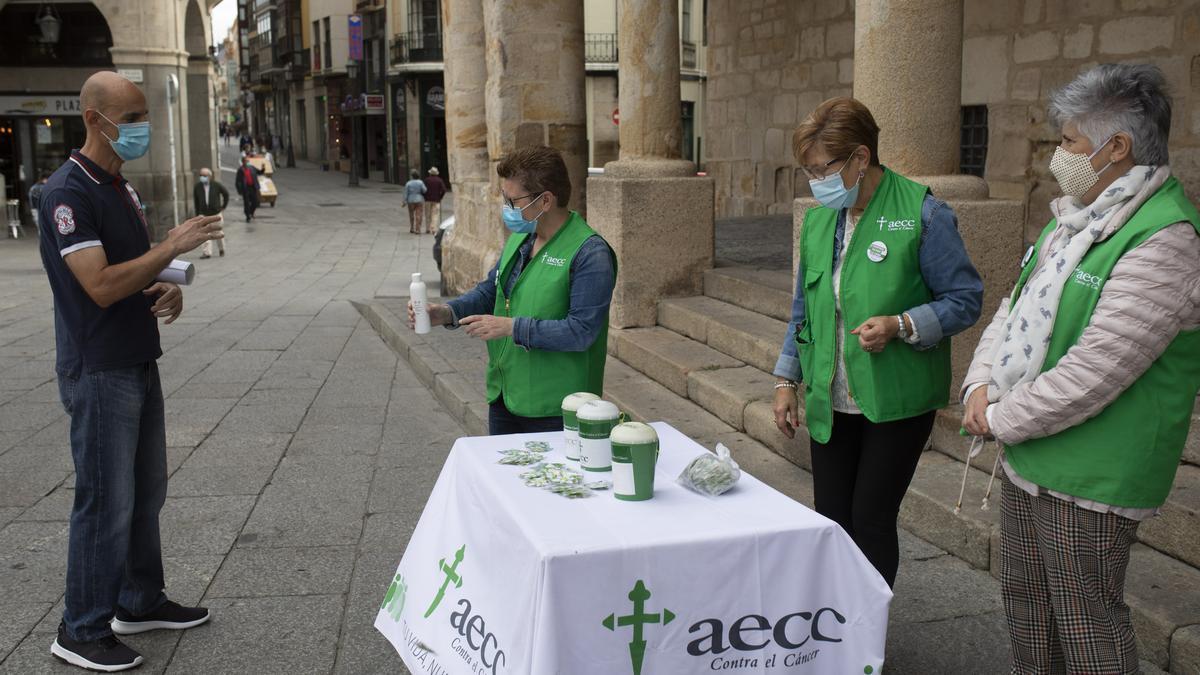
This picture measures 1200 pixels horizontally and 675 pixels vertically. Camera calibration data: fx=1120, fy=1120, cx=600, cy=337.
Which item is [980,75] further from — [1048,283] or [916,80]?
[1048,283]

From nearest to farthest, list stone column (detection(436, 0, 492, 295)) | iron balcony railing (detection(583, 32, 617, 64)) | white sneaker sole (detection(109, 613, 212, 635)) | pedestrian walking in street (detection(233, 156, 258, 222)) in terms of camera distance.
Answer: white sneaker sole (detection(109, 613, 212, 635))
stone column (detection(436, 0, 492, 295))
pedestrian walking in street (detection(233, 156, 258, 222))
iron balcony railing (detection(583, 32, 617, 64))

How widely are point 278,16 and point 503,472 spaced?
209ft

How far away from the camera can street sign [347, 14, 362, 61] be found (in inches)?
1849

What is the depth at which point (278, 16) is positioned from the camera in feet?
202

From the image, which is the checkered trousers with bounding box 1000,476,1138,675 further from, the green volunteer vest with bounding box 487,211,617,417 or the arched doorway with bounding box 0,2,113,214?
the arched doorway with bounding box 0,2,113,214

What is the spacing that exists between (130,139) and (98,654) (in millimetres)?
1609

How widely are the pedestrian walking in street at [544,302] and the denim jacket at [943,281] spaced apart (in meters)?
1.03

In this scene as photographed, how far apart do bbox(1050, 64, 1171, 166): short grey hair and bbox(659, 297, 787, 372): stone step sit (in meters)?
3.70

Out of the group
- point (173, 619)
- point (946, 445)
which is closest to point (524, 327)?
point (173, 619)

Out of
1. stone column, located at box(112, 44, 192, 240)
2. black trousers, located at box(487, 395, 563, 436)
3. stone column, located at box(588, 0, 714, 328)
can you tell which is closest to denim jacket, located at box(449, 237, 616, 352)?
black trousers, located at box(487, 395, 563, 436)

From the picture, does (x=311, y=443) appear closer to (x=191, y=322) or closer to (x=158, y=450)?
(x=158, y=450)

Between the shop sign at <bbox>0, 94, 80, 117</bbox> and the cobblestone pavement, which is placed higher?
the shop sign at <bbox>0, 94, 80, 117</bbox>

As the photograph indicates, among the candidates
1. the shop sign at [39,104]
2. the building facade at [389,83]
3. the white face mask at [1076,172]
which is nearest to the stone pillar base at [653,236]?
the white face mask at [1076,172]

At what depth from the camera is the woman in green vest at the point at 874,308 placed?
3.04 meters
